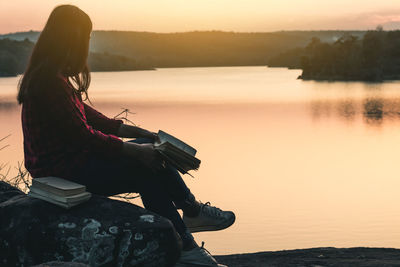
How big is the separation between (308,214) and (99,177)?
703cm

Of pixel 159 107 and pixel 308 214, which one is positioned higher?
pixel 159 107

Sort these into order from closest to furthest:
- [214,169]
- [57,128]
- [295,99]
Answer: [57,128], [214,169], [295,99]

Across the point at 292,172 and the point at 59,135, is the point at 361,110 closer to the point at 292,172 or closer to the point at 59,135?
the point at 292,172

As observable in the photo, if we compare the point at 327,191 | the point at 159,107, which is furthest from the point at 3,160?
the point at 159,107

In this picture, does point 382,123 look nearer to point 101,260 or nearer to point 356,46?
point 101,260

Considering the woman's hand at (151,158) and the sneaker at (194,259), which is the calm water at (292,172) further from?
the woman's hand at (151,158)

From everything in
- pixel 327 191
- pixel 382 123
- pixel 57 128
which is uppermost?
pixel 382 123

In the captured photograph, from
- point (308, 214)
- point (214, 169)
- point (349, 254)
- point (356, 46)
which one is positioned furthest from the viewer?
point (356, 46)

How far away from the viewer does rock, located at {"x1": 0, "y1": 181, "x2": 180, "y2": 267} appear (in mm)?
3697

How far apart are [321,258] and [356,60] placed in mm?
79411

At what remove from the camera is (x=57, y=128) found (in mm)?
3551

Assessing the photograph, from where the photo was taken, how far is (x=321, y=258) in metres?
5.51

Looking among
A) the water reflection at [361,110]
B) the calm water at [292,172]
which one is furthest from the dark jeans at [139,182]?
the water reflection at [361,110]

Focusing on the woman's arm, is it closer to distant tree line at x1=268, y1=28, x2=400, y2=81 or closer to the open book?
the open book
